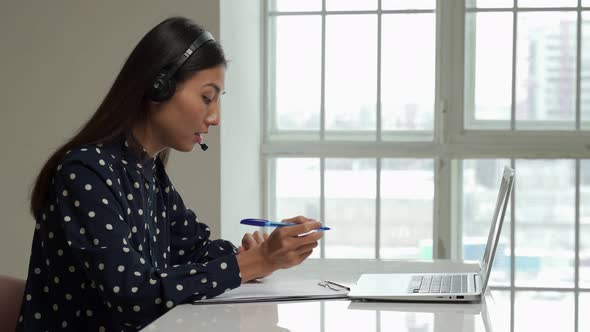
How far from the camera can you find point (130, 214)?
75.5 inches

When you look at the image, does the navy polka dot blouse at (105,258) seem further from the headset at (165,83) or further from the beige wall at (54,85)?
the beige wall at (54,85)

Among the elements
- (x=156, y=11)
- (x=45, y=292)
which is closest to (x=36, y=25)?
(x=156, y=11)

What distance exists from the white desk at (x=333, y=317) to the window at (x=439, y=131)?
6.15 ft

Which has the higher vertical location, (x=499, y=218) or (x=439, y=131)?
(x=439, y=131)

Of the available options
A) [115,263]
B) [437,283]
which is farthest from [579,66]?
[115,263]

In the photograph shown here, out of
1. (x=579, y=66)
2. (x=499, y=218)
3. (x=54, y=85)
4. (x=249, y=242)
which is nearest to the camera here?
(x=499, y=218)

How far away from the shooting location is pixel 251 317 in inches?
66.6

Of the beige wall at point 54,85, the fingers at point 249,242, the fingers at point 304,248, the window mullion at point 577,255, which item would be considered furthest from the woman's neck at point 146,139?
the window mullion at point 577,255

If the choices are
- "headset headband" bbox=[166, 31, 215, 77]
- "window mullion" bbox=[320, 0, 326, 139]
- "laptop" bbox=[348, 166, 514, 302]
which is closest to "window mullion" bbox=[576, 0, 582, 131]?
"window mullion" bbox=[320, 0, 326, 139]

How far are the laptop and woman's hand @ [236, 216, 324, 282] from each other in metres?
0.13

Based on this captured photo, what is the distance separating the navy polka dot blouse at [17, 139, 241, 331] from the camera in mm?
1747

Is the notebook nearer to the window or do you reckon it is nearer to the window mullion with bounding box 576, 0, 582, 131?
the window

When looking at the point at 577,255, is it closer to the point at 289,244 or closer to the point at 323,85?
the point at 323,85

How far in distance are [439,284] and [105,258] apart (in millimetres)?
705
